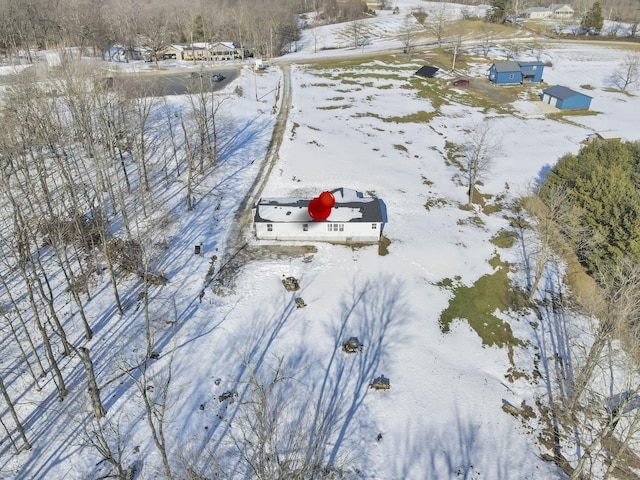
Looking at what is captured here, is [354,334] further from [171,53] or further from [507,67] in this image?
[171,53]

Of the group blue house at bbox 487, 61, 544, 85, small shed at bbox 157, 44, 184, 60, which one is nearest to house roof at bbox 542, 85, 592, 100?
blue house at bbox 487, 61, 544, 85

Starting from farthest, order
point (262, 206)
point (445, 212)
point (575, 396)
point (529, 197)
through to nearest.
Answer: point (529, 197) → point (445, 212) → point (262, 206) → point (575, 396)

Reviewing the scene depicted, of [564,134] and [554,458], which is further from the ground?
[564,134]

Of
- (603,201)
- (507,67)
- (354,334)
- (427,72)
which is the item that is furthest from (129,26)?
(603,201)

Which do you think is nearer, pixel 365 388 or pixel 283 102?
pixel 365 388

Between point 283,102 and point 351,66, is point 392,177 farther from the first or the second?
point 351,66

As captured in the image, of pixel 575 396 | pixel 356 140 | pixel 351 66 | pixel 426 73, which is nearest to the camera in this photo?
pixel 575 396

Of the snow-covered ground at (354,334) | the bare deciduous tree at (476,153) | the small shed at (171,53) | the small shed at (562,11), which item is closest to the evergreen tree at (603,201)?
the snow-covered ground at (354,334)

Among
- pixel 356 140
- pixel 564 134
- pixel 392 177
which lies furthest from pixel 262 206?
pixel 564 134

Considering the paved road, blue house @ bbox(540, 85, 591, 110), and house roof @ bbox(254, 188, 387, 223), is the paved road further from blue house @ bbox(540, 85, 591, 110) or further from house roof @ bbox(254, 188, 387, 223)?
blue house @ bbox(540, 85, 591, 110)
